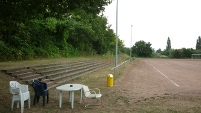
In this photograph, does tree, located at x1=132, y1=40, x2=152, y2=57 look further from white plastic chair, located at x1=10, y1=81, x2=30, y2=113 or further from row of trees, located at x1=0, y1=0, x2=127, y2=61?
white plastic chair, located at x1=10, y1=81, x2=30, y2=113

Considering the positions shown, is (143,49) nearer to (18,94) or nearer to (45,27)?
(45,27)

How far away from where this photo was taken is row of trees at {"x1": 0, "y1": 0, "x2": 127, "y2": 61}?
7805mm

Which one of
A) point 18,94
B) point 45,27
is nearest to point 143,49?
point 45,27

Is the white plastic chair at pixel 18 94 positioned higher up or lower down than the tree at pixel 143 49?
lower down

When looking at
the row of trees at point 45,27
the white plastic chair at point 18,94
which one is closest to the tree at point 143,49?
the row of trees at point 45,27

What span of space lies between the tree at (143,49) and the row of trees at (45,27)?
54157 mm

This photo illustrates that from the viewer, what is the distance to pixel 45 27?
980 inches

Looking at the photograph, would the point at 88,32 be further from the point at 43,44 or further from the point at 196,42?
the point at 196,42

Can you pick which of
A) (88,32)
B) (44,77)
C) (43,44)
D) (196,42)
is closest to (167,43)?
(196,42)

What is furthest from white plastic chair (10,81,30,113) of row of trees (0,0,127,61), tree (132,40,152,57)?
tree (132,40,152,57)

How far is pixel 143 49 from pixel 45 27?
75.4 meters

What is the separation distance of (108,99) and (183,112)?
126 inches

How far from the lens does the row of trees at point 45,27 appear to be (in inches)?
307

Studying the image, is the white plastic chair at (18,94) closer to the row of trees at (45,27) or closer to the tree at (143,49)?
the row of trees at (45,27)
